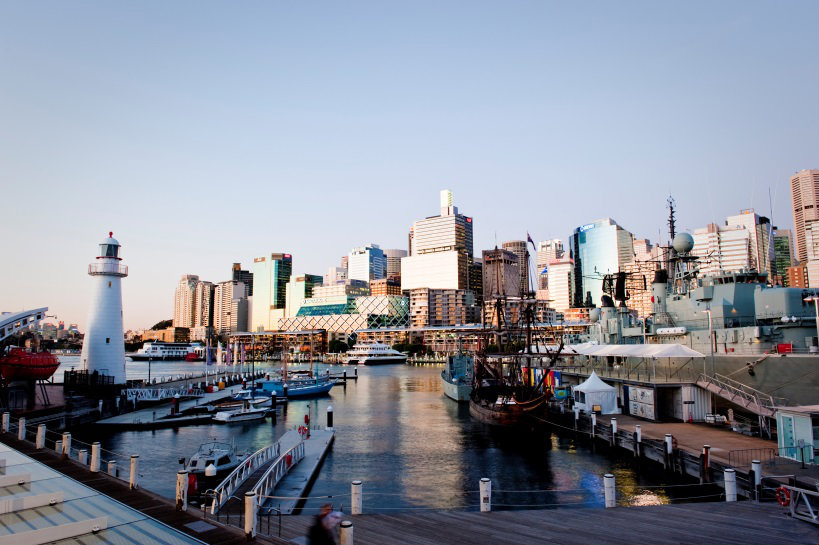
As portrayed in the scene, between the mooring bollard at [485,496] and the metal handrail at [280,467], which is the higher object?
the mooring bollard at [485,496]

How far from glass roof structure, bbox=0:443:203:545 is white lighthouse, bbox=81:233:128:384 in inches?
1589

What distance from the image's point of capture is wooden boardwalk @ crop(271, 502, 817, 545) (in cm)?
1393

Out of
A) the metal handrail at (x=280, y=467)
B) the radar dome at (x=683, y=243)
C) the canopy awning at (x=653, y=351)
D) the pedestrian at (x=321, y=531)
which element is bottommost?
the metal handrail at (x=280, y=467)

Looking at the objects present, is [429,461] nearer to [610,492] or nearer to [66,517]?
[610,492]

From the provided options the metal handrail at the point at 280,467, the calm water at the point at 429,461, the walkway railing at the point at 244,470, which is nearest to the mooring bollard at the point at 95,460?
the walkway railing at the point at 244,470

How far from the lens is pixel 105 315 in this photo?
52.5 m

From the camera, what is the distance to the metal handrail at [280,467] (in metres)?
23.8

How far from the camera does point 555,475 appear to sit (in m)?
32.6

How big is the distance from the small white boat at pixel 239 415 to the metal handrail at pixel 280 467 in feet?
79.4

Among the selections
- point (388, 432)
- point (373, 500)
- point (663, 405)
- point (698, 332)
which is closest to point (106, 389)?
point (388, 432)

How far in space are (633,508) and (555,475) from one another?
54.4 ft

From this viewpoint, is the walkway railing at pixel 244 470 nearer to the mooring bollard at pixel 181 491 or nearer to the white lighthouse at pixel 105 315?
the mooring bollard at pixel 181 491

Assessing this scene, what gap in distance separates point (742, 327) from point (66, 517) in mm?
45804

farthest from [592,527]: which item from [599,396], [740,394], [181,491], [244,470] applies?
[599,396]
